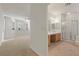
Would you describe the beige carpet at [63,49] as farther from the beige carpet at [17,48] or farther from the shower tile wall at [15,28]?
the shower tile wall at [15,28]

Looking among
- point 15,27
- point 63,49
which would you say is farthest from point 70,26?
point 15,27

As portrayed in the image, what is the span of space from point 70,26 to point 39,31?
1.64ft

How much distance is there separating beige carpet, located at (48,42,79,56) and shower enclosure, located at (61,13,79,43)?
10 cm

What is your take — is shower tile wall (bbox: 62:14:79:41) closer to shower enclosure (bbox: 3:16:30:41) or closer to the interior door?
shower enclosure (bbox: 3:16:30:41)

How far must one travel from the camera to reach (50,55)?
167 cm

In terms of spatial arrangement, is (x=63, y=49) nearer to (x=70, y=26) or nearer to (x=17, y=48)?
(x=70, y=26)

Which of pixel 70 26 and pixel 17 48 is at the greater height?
pixel 70 26

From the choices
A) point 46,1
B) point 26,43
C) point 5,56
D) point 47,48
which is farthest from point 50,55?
point 46,1

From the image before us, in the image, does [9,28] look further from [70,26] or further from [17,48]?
[70,26]

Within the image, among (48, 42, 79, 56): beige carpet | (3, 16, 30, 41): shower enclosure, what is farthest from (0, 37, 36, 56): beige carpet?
(48, 42, 79, 56): beige carpet

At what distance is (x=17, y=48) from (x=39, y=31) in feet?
1.45

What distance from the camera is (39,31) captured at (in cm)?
168

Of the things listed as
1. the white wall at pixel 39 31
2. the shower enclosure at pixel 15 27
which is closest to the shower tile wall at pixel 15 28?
the shower enclosure at pixel 15 27

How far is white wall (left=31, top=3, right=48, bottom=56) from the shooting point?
1.66 metres
